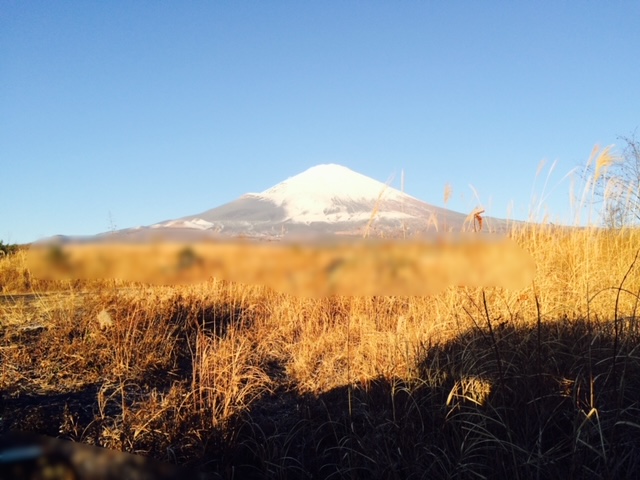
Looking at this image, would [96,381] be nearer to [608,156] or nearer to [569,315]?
[569,315]

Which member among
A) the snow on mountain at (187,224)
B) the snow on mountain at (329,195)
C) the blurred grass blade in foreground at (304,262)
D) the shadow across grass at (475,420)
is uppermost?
the snow on mountain at (329,195)

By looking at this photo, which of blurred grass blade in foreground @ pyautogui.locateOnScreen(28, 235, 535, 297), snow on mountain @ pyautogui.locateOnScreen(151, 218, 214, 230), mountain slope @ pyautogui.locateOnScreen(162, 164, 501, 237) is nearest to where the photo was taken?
blurred grass blade in foreground @ pyautogui.locateOnScreen(28, 235, 535, 297)

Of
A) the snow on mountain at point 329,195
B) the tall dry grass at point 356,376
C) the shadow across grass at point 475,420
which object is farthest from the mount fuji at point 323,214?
the shadow across grass at point 475,420

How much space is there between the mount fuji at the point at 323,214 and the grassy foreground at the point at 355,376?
0.58 meters

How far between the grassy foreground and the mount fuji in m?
0.58

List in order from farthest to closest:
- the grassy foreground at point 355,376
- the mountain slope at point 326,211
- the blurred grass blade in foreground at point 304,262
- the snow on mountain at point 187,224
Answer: the grassy foreground at point 355,376 → the mountain slope at point 326,211 → the snow on mountain at point 187,224 → the blurred grass blade in foreground at point 304,262

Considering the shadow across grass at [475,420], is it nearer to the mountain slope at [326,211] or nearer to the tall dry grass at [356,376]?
the tall dry grass at [356,376]

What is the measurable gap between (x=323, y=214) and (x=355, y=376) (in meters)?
1.21

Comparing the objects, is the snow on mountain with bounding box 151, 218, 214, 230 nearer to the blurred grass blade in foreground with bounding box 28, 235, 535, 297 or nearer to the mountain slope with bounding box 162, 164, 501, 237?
the mountain slope with bounding box 162, 164, 501, 237

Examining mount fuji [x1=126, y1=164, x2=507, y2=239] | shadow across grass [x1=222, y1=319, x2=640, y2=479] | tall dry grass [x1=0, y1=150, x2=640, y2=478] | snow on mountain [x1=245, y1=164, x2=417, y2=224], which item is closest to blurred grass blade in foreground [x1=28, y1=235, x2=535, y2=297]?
mount fuji [x1=126, y1=164, x2=507, y2=239]

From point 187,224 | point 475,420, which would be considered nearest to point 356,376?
point 475,420

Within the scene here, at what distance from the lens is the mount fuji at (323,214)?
1.85 m

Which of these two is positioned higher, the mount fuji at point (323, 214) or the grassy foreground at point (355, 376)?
the mount fuji at point (323, 214)

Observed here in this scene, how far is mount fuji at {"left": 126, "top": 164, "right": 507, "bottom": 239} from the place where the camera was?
1.85 m
